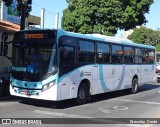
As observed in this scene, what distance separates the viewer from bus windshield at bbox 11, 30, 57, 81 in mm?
12055

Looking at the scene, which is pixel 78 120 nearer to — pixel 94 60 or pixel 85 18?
Result: pixel 94 60

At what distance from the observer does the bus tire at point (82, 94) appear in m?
13.4

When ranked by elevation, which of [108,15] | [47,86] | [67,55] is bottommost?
[47,86]

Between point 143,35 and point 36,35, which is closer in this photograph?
point 36,35

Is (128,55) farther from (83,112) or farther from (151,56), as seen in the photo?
(83,112)

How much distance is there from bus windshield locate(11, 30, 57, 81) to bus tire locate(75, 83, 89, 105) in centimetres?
195

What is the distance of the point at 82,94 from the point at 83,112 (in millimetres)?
2051

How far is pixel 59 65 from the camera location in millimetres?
12023

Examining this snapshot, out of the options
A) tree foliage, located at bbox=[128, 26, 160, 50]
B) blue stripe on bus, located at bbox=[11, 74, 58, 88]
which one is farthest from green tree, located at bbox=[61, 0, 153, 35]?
tree foliage, located at bbox=[128, 26, 160, 50]

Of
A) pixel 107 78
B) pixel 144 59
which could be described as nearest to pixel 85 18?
pixel 144 59

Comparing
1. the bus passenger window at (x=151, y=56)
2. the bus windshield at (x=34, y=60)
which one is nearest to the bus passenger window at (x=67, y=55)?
the bus windshield at (x=34, y=60)

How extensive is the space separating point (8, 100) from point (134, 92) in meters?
8.11

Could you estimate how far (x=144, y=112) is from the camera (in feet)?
40.1

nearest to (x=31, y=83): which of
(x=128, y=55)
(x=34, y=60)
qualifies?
(x=34, y=60)
